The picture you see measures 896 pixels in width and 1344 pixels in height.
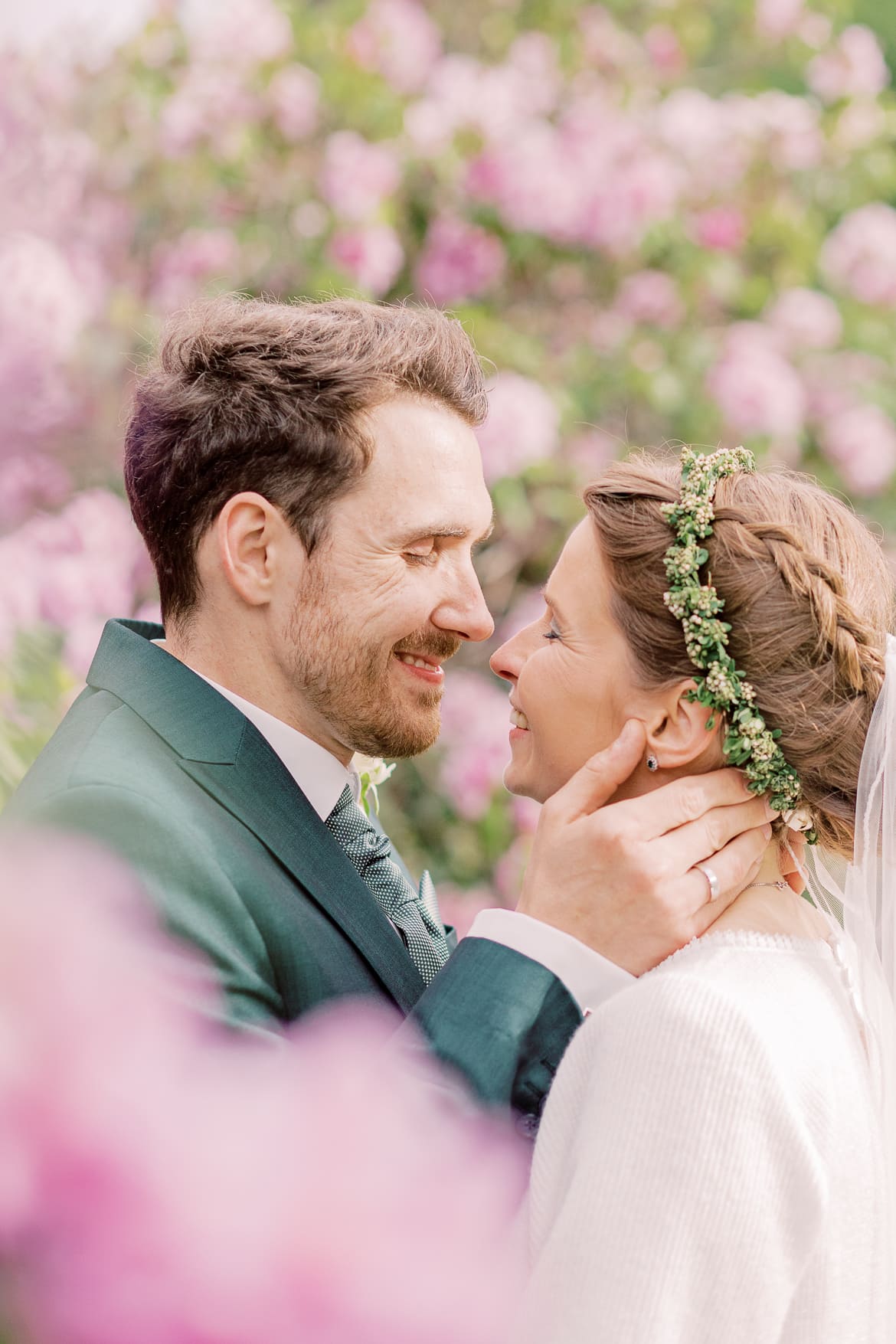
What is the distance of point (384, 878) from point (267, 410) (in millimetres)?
911

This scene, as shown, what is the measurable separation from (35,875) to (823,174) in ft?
17.3

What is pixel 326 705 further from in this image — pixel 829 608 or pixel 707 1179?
pixel 707 1179

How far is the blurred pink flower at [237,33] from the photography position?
13.1ft

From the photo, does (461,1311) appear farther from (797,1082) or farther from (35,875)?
(797,1082)

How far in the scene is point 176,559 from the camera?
2.30 meters

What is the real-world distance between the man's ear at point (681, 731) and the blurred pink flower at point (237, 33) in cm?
314

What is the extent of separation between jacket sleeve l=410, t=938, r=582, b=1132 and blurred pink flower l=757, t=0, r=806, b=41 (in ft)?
15.5

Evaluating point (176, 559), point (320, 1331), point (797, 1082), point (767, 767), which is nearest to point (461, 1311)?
point (320, 1331)

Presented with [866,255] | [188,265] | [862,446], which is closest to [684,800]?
[188,265]

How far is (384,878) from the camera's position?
2273 millimetres

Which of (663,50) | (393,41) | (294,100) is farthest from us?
(663,50)

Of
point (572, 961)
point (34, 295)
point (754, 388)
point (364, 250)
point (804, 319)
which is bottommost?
point (572, 961)

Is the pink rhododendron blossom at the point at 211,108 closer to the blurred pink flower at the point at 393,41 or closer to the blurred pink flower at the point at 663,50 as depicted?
the blurred pink flower at the point at 393,41

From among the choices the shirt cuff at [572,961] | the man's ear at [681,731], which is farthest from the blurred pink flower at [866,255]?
the shirt cuff at [572,961]
